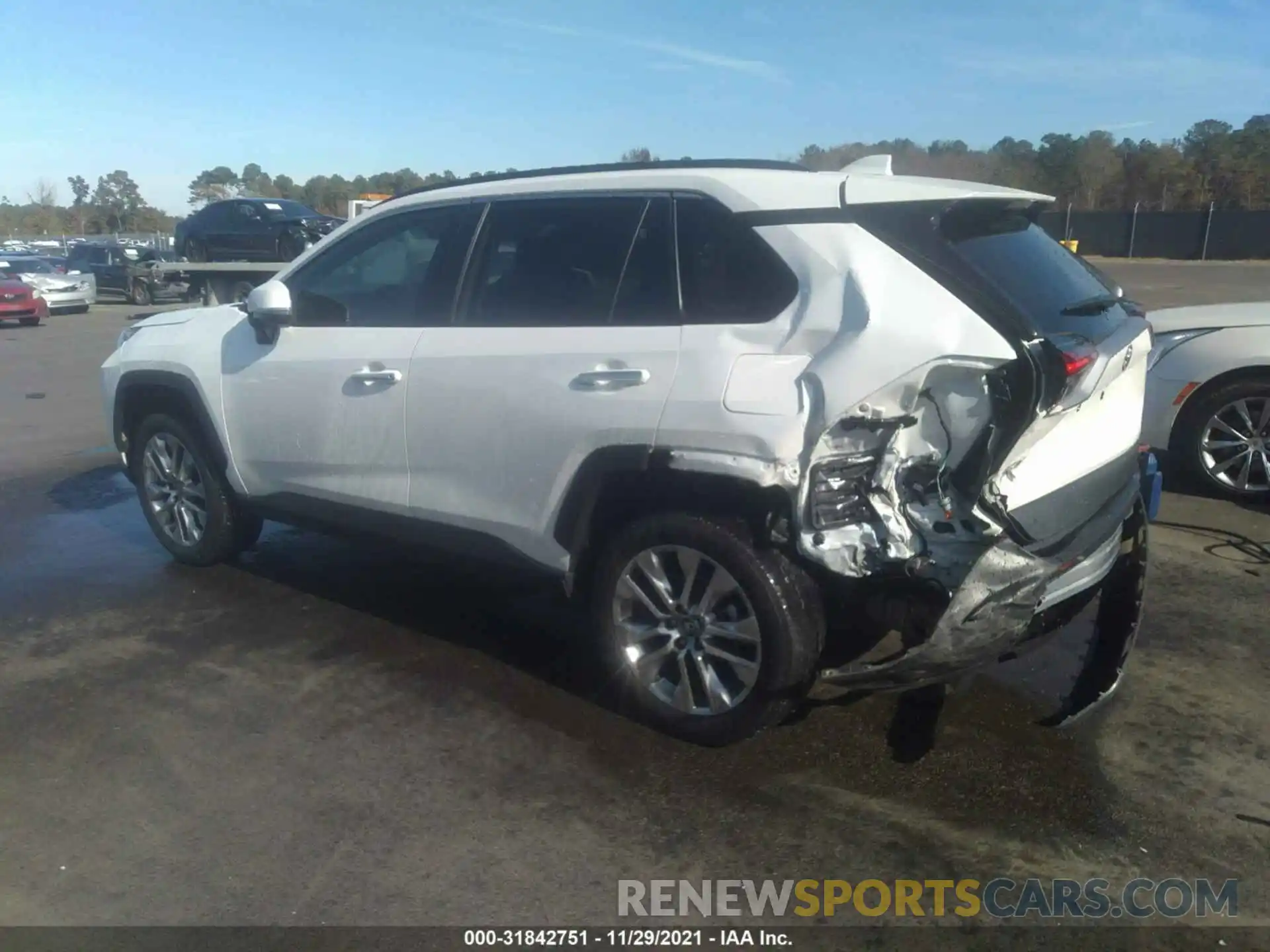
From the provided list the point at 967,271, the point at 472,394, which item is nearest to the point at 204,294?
the point at 472,394

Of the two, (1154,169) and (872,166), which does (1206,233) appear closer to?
(1154,169)

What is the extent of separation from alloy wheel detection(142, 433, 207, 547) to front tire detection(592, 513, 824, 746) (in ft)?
8.89

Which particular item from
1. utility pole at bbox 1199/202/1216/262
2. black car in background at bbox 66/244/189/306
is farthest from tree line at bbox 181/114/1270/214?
black car in background at bbox 66/244/189/306

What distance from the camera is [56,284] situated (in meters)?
26.2

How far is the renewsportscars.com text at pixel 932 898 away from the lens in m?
2.96

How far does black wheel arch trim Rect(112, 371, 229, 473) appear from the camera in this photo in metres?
5.34

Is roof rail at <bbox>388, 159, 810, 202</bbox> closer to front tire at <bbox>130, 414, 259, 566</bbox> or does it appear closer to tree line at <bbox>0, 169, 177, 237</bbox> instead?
front tire at <bbox>130, 414, 259, 566</bbox>

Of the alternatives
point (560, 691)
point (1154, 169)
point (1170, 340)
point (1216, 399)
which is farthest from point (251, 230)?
point (1154, 169)

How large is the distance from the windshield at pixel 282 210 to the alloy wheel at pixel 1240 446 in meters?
17.2

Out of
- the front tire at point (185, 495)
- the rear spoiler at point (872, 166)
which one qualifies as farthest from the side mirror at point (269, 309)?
the rear spoiler at point (872, 166)

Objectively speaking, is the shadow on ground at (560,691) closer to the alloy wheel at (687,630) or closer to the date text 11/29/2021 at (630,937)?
the alloy wheel at (687,630)

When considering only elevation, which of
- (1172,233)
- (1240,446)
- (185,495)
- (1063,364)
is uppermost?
(1172,233)

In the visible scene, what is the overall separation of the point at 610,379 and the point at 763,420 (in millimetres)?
626

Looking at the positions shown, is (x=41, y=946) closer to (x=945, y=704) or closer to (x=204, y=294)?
(x=945, y=704)
